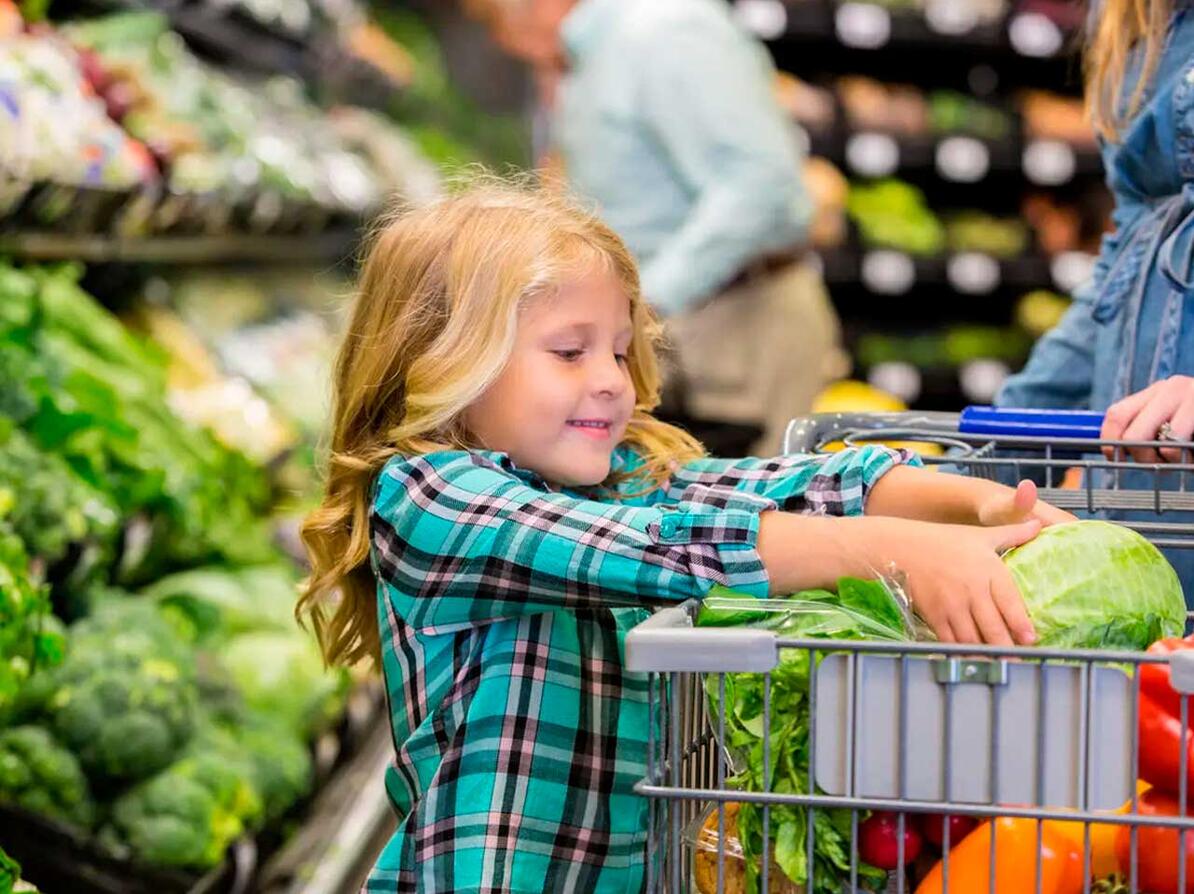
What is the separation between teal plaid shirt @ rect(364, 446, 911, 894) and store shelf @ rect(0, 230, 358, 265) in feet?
2.11

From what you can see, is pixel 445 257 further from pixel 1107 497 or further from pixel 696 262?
pixel 696 262

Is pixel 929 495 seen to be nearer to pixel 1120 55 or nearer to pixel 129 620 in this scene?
pixel 1120 55

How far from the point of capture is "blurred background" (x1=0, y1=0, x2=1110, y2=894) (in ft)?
8.12

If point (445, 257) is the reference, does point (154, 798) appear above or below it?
below

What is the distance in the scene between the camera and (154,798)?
2496 millimetres

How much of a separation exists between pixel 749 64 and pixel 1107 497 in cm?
275

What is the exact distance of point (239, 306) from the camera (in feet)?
15.8

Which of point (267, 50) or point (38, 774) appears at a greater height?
point (267, 50)

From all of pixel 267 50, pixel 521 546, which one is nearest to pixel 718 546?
pixel 521 546

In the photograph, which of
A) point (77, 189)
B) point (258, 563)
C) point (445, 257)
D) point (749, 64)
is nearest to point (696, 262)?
point (749, 64)

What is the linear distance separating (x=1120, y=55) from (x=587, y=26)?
2.35m

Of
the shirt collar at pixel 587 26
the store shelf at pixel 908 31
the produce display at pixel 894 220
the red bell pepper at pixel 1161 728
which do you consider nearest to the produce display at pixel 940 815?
the red bell pepper at pixel 1161 728

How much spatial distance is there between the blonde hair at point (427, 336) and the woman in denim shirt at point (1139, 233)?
615 millimetres

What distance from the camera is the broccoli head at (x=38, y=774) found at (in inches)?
90.4
